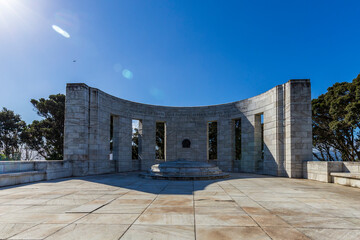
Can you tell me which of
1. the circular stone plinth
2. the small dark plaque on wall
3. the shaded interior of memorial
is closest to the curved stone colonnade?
the small dark plaque on wall

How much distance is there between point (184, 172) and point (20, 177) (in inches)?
390

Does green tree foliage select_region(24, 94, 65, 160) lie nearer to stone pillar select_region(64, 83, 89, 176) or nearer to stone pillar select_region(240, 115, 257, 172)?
stone pillar select_region(64, 83, 89, 176)

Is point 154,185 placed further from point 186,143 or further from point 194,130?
point 194,130

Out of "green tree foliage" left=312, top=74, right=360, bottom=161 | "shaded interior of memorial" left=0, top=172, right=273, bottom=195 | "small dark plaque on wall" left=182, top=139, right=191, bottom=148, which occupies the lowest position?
"shaded interior of memorial" left=0, top=172, right=273, bottom=195

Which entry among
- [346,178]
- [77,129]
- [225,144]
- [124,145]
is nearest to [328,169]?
[346,178]

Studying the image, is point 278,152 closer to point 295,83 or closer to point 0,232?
point 295,83

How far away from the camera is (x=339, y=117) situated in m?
22.4

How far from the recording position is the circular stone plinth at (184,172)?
13.7 m

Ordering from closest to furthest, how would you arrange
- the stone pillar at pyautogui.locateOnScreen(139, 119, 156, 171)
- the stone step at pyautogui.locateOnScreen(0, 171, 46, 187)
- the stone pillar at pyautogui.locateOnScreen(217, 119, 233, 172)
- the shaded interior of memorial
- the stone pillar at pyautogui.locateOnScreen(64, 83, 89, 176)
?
1. the shaded interior of memorial
2. the stone step at pyautogui.locateOnScreen(0, 171, 46, 187)
3. the stone pillar at pyautogui.locateOnScreen(64, 83, 89, 176)
4. the stone pillar at pyautogui.locateOnScreen(217, 119, 233, 172)
5. the stone pillar at pyautogui.locateOnScreen(139, 119, 156, 171)

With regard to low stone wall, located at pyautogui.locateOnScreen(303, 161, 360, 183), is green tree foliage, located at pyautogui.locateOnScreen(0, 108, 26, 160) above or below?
above

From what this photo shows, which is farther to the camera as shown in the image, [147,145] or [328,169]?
[147,145]

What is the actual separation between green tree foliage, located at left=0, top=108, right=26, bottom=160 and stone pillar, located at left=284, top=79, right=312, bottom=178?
34717mm

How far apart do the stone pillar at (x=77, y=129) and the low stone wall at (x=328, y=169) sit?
1753cm

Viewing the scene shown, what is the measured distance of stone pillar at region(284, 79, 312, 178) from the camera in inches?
624
